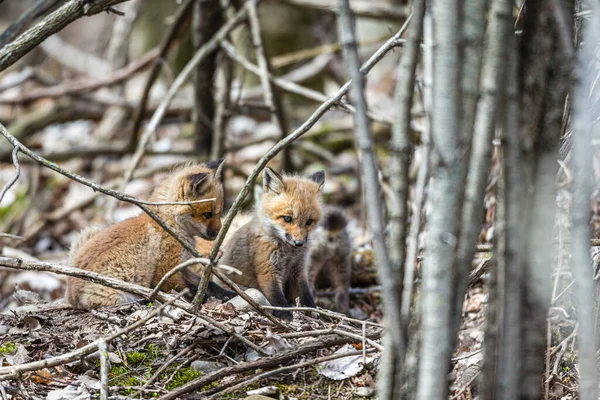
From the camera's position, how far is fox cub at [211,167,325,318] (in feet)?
18.3

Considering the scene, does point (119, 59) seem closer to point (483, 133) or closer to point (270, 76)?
point (270, 76)

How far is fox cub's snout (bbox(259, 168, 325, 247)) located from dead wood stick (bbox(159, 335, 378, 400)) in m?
1.55

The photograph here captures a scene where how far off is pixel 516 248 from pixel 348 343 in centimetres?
197

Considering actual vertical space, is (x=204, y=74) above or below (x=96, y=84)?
below

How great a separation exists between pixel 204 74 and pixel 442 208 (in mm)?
6581

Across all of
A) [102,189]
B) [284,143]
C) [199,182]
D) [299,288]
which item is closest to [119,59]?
[199,182]

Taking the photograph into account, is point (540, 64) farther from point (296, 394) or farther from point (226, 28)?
point (226, 28)

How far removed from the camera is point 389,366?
253 centimetres

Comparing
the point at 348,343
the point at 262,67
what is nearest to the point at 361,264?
the point at 262,67

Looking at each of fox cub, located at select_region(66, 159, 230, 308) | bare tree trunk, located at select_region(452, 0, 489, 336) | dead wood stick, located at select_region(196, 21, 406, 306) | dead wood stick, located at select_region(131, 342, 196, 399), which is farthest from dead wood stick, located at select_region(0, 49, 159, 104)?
bare tree trunk, located at select_region(452, 0, 489, 336)

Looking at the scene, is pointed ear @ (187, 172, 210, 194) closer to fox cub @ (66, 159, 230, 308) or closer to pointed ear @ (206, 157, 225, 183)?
fox cub @ (66, 159, 230, 308)

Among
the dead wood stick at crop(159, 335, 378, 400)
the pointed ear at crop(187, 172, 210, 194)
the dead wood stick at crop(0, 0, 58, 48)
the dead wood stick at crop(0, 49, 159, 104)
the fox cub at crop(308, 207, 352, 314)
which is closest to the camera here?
the dead wood stick at crop(159, 335, 378, 400)

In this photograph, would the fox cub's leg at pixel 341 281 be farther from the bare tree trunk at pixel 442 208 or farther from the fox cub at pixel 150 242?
the bare tree trunk at pixel 442 208

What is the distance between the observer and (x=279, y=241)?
18.8ft
